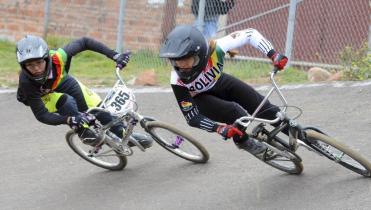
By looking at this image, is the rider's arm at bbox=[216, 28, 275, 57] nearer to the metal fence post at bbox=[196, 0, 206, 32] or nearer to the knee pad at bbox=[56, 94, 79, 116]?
the knee pad at bbox=[56, 94, 79, 116]

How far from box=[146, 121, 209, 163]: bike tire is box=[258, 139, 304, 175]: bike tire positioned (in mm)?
875

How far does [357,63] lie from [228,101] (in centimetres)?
428

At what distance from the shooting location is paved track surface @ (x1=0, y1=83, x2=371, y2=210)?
6363mm

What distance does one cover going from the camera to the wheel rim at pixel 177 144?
283 inches

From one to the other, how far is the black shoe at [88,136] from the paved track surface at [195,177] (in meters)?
0.55

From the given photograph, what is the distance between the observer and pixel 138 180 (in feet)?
24.5

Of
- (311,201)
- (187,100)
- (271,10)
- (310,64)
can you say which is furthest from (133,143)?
(271,10)

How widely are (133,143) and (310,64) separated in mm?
5058

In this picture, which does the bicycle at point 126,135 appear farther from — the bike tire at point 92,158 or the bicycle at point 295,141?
the bicycle at point 295,141

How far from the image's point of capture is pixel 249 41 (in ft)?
20.9

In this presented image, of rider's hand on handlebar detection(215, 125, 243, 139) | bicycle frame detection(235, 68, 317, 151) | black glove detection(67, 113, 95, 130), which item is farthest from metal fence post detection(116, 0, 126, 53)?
rider's hand on handlebar detection(215, 125, 243, 139)

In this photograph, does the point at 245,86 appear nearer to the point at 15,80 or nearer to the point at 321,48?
the point at 321,48

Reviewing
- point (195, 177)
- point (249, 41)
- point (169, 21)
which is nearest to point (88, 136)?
point (195, 177)

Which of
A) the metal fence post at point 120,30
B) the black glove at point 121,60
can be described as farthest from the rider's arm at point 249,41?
the metal fence post at point 120,30
